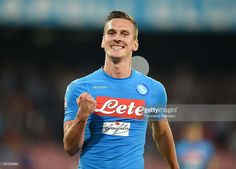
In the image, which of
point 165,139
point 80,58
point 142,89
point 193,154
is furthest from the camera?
point 80,58

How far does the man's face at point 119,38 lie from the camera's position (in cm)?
211

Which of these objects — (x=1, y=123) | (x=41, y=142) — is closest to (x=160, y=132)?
(x=1, y=123)

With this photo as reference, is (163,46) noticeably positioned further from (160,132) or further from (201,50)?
(160,132)

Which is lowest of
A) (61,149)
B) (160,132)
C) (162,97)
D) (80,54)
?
(61,149)

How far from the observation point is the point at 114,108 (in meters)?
2.09

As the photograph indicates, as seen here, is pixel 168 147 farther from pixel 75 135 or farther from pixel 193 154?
pixel 193 154

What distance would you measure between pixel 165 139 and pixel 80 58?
10.7 feet

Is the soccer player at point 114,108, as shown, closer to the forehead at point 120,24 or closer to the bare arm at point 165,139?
the forehead at point 120,24

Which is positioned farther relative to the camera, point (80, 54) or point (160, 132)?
point (80, 54)

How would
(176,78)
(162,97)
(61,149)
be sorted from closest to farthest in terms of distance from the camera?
(162,97)
(61,149)
(176,78)

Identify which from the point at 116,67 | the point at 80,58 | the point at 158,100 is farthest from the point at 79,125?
the point at 80,58

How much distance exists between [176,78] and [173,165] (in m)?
3.30

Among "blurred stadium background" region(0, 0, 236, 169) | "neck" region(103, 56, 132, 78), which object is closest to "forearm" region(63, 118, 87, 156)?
"neck" region(103, 56, 132, 78)

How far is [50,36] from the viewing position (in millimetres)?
5512
